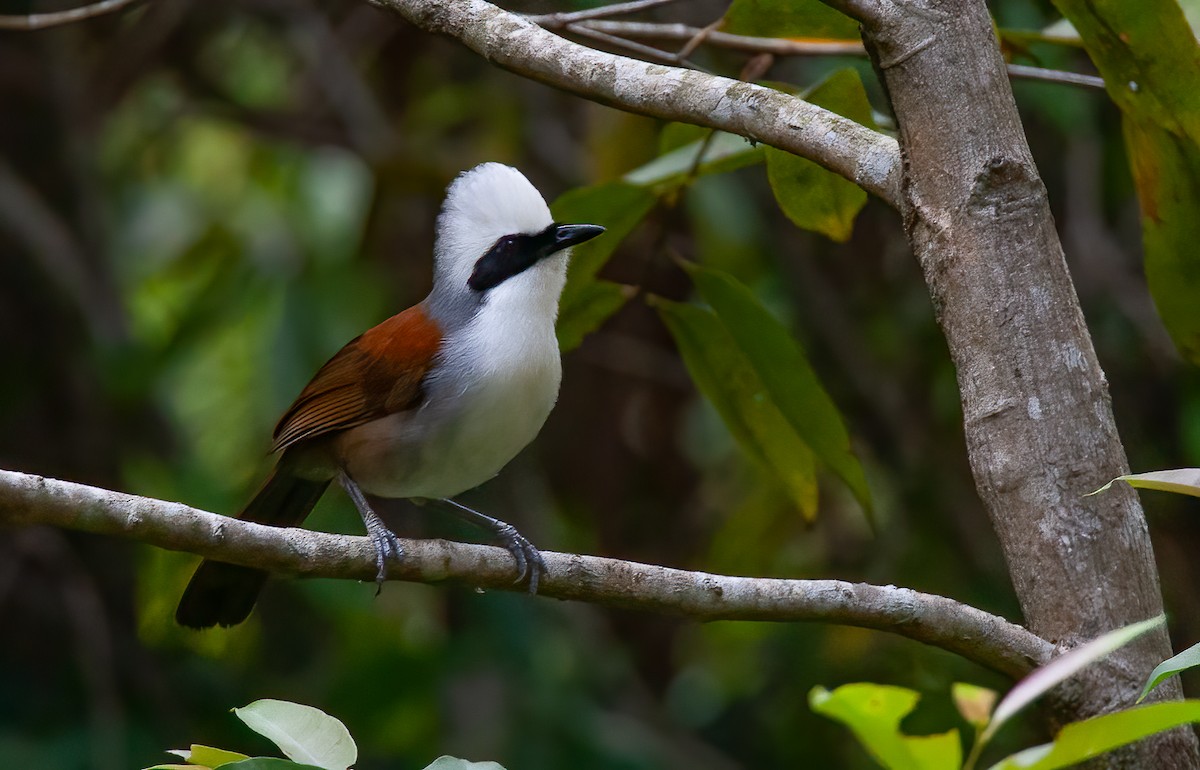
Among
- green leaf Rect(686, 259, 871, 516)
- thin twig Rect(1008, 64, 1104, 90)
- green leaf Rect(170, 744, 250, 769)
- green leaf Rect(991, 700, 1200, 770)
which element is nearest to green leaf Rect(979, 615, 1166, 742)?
green leaf Rect(991, 700, 1200, 770)

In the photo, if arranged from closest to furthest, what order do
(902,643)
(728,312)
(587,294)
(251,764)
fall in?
(251,764) < (728,312) < (587,294) < (902,643)

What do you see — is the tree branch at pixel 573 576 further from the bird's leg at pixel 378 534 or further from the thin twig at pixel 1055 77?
the thin twig at pixel 1055 77

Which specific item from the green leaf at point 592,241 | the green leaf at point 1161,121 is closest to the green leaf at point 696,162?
the green leaf at point 592,241

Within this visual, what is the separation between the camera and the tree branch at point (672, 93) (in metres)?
1.91

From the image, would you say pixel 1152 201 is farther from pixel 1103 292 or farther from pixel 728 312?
pixel 1103 292

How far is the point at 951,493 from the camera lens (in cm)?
446

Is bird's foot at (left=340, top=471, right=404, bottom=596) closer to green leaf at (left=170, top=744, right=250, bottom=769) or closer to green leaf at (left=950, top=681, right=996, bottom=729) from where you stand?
green leaf at (left=170, top=744, right=250, bottom=769)

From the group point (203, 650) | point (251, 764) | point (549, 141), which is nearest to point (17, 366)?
point (203, 650)

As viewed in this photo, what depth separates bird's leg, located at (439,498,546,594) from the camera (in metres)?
2.05

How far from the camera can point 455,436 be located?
292 centimetres

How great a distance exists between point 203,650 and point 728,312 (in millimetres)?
2509

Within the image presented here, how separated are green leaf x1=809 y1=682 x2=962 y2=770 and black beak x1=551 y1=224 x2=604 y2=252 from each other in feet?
6.00

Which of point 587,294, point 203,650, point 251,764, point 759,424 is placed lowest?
point 203,650

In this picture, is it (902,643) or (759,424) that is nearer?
(759,424)
